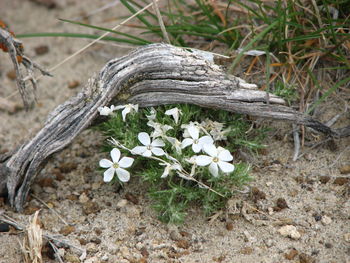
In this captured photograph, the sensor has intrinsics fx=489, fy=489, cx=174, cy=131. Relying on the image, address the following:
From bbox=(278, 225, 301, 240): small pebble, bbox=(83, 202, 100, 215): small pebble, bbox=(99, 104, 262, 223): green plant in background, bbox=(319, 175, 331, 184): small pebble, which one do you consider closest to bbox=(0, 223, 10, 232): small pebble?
bbox=(83, 202, 100, 215): small pebble

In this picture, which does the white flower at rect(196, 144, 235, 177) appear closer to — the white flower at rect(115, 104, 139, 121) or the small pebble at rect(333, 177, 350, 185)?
the white flower at rect(115, 104, 139, 121)

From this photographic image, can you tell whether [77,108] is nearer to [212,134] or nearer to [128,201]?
[128,201]

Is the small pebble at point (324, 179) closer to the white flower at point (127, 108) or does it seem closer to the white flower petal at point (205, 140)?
the white flower petal at point (205, 140)

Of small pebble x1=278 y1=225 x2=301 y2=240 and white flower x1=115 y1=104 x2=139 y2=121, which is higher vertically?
white flower x1=115 y1=104 x2=139 y2=121

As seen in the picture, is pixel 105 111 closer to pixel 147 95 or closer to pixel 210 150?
pixel 147 95

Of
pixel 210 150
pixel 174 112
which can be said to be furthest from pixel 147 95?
pixel 210 150

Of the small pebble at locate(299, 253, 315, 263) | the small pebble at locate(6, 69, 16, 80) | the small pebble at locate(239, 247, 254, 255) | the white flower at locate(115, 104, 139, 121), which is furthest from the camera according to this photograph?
the small pebble at locate(6, 69, 16, 80)

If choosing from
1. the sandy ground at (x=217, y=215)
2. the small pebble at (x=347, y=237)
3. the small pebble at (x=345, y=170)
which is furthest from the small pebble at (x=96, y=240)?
the small pebble at (x=345, y=170)

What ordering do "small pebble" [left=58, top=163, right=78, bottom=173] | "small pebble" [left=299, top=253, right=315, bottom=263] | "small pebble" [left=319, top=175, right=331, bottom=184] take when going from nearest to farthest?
"small pebble" [left=299, top=253, right=315, bottom=263]
"small pebble" [left=319, top=175, right=331, bottom=184]
"small pebble" [left=58, top=163, right=78, bottom=173]
